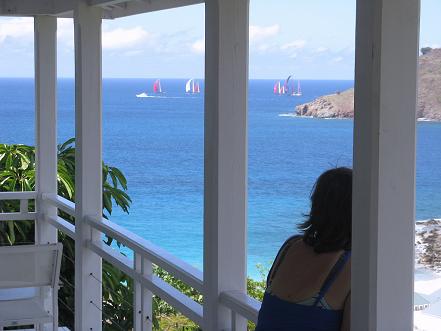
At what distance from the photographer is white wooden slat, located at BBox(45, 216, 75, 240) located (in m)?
4.59

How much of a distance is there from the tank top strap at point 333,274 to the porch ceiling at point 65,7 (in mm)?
2249

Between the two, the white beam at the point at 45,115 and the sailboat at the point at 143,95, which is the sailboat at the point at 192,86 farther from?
the white beam at the point at 45,115

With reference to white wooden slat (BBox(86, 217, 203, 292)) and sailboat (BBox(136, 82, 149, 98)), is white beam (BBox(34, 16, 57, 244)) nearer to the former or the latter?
white wooden slat (BBox(86, 217, 203, 292))

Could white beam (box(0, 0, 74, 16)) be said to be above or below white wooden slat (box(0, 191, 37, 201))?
above

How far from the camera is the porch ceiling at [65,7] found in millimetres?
4027

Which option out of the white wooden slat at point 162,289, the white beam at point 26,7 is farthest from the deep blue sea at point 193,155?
the white wooden slat at point 162,289

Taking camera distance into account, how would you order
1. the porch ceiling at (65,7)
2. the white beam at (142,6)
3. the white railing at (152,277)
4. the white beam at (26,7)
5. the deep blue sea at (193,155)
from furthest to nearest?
the deep blue sea at (193,155) < the white beam at (26,7) < the porch ceiling at (65,7) < the white beam at (142,6) < the white railing at (152,277)

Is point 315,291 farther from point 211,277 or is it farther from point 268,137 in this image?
point 268,137

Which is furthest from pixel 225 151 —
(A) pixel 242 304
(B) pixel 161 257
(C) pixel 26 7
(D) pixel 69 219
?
(D) pixel 69 219

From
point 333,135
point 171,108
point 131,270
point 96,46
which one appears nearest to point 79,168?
point 96,46

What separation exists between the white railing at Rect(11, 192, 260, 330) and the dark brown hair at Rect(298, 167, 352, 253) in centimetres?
68

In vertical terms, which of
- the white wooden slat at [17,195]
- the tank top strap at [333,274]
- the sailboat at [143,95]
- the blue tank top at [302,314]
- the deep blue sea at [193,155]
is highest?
the sailboat at [143,95]

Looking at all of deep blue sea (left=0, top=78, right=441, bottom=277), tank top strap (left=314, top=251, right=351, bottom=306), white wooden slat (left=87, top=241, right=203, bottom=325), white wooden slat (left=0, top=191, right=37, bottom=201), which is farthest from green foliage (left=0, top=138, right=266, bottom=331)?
deep blue sea (left=0, top=78, right=441, bottom=277)

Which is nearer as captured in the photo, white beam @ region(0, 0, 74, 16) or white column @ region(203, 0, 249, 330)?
white column @ region(203, 0, 249, 330)
